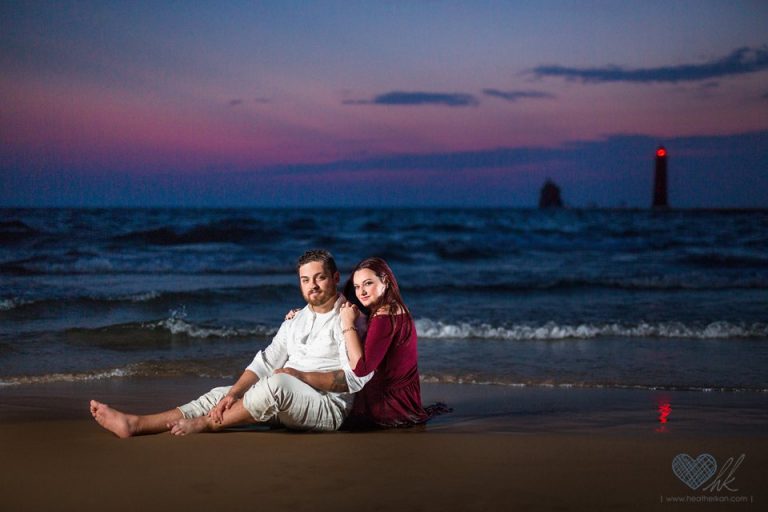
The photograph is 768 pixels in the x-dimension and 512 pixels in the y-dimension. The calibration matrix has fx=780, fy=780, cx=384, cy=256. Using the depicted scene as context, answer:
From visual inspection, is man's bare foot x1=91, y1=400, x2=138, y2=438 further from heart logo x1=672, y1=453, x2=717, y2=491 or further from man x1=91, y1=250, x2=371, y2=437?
heart logo x1=672, y1=453, x2=717, y2=491

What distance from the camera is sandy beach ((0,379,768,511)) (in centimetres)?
367

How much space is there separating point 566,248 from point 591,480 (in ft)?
81.5

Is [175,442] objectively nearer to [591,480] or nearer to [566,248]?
[591,480]

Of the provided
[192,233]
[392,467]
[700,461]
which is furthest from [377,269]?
[192,233]

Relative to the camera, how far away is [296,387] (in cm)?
491

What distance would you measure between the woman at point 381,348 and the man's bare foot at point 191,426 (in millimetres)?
942

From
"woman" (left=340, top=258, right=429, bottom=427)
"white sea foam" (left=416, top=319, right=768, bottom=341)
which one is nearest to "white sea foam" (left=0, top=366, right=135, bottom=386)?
"woman" (left=340, top=258, right=429, bottom=427)

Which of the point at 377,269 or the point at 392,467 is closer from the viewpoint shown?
the point at 392,467

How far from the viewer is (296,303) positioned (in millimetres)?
13922

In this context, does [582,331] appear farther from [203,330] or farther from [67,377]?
[67,377]

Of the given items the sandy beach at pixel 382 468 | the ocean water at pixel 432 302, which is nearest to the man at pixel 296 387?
the sandy beach at pixel 382 468

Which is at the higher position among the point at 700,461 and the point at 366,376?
the point at 366,376

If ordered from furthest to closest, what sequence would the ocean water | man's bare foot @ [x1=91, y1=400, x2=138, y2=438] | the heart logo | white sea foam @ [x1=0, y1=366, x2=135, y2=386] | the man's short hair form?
the ocean water, white sea foam @ [x1=0, y1=366, x2=135, y2=386], the man's short hair, man's bare foot @ [x1=91, y1=400, x2=138, y2=438], the heart logo

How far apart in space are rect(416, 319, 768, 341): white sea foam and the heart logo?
594 centimetres
